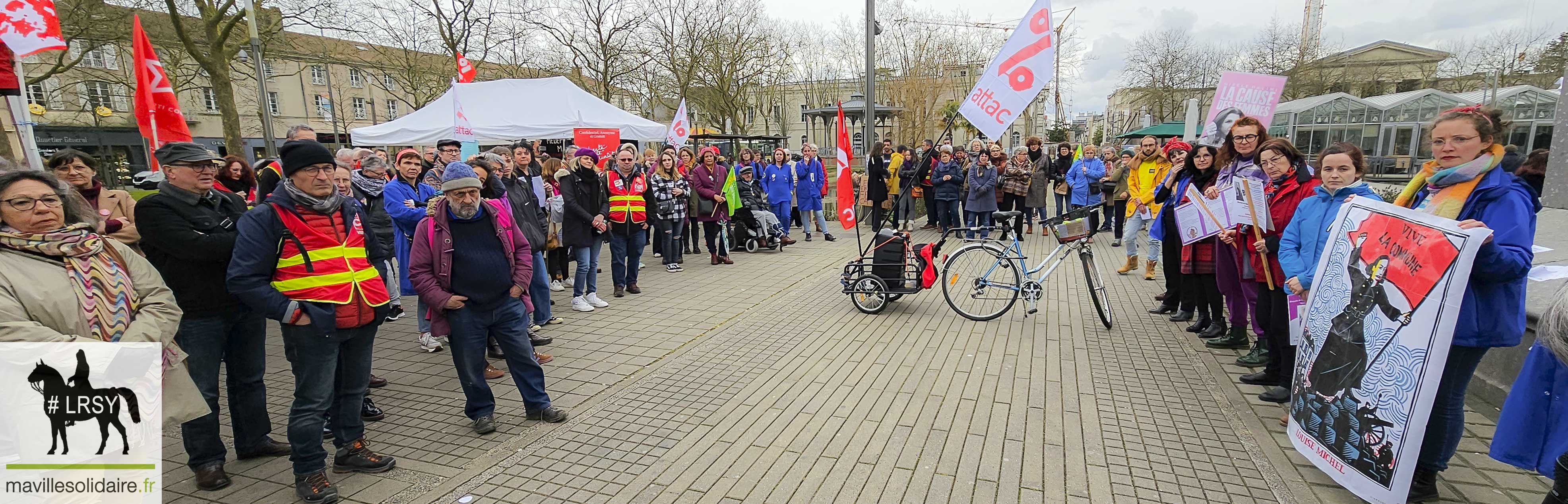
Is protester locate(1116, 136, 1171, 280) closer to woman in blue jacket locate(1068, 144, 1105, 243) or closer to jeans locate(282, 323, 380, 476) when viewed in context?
woman in blue jacket locate(1068, 144, 1105, 243)

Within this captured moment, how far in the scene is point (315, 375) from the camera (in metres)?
3.18

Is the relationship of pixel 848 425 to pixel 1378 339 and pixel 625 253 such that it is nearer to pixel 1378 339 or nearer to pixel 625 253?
pixel 1378 339

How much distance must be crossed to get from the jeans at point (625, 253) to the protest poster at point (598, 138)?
14.8 feet

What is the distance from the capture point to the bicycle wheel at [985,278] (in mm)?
6406

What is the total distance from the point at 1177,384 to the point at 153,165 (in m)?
9.55

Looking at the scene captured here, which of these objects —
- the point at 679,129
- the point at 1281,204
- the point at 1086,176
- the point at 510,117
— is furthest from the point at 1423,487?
the point at 510,117

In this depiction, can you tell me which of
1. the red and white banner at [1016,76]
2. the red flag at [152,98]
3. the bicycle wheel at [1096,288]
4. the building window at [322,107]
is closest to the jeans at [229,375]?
the red flag at [152,98]

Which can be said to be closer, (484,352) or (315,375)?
(315,375)

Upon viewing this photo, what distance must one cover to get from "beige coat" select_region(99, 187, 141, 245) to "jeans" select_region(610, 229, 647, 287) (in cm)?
401

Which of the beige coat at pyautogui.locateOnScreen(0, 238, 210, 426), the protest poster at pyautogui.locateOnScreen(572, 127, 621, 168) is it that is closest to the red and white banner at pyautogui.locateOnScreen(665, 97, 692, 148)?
the protest poster at pyautogui.locateOnScreen(572, 127, 621, 168)

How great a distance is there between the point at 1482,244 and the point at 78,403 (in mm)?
4975

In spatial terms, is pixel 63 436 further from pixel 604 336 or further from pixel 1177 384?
pixel 1177 384

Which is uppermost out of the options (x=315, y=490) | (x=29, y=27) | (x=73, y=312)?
(x=29, y=27)

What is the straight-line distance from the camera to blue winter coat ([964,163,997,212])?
37.9 feet
